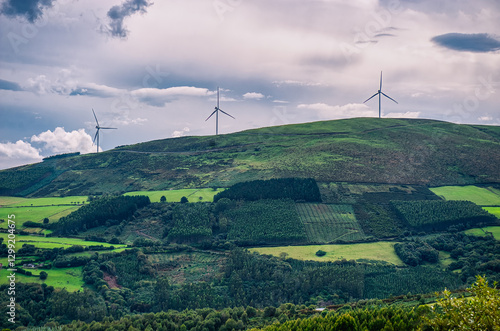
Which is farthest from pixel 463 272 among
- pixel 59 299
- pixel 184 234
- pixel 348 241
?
pixel 59 299

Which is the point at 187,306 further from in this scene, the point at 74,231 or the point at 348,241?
the point at 74,231

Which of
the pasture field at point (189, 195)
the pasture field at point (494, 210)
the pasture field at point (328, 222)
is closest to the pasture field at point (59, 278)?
the pasture field at point (328, 222)

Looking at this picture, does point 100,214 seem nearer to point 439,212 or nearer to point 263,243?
point 263,243

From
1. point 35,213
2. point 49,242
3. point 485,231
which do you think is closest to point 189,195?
point 35,213

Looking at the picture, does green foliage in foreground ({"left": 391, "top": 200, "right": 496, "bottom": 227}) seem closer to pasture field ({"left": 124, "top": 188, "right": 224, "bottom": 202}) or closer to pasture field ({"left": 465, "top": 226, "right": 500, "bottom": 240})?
pasture field ({"left": 465, "top": 226, "right": 500, "bottom": 240})

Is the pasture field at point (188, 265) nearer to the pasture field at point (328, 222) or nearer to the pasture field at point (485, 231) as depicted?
the pasture field at point (328, 222)

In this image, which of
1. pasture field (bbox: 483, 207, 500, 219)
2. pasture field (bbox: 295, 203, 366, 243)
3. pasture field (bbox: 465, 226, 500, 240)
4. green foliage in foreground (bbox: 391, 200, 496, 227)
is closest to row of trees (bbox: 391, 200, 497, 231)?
green foliage in foreground (bbox: 391, 200, 496, 227)
